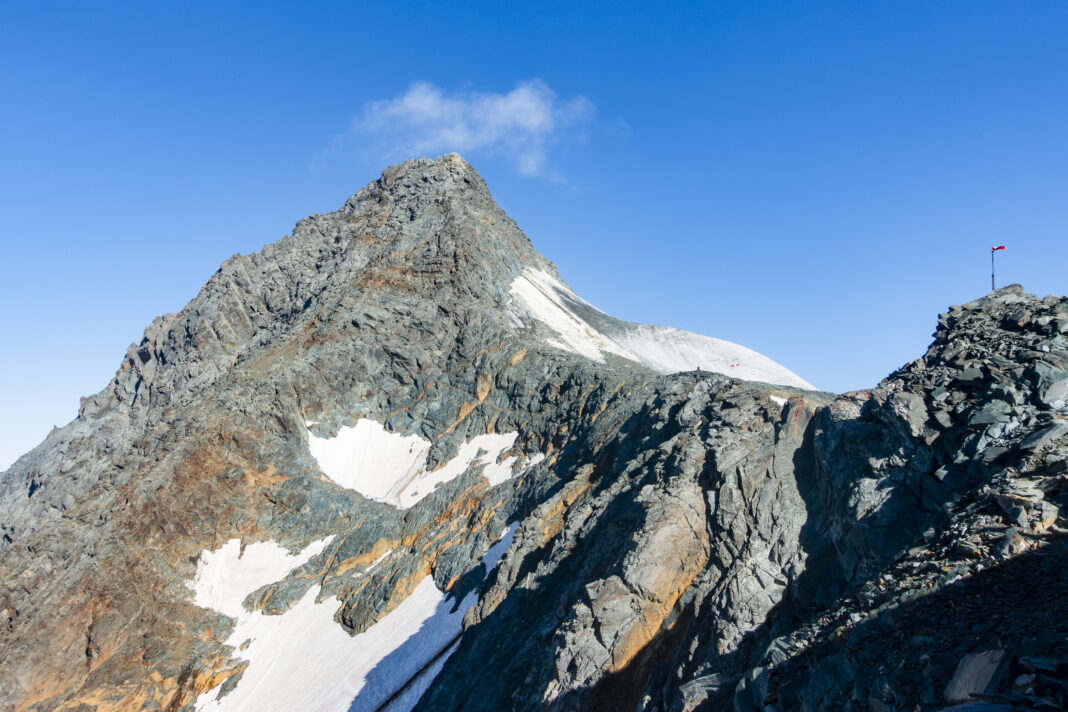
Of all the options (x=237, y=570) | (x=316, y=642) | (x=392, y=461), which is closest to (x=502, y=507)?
(x=316, y=642)

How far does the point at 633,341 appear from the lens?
8500cm

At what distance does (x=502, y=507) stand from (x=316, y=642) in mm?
15244

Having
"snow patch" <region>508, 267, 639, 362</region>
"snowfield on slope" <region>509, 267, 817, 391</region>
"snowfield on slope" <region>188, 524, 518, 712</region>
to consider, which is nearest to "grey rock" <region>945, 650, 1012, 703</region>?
"snowfield on slope" <region>188, 524, 518, 712</region>

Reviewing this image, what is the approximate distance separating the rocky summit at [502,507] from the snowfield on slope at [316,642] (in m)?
0.23

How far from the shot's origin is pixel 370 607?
44.0 metres

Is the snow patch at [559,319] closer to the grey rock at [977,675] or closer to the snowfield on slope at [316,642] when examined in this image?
the snowfield on slope at [316,642]

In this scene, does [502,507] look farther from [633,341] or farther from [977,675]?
[633,341]

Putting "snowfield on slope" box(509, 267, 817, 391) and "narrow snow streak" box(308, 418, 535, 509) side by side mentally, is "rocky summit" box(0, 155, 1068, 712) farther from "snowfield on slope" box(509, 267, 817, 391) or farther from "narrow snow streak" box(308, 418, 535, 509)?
"snowfield on slope" box(509, 267, 817, 391)

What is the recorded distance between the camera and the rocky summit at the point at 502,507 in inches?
475

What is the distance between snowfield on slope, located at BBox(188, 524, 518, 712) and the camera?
36.1 m

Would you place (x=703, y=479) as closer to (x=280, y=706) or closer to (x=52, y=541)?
(x=280, y=706)

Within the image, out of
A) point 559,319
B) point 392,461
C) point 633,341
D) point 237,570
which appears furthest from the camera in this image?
point 633,341

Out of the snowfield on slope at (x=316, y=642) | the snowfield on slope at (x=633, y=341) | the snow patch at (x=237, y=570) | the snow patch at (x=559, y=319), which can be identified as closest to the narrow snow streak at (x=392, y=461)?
the snow patch at (x=237, y=570)

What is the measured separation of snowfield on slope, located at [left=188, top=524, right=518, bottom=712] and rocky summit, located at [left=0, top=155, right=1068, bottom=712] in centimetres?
23
